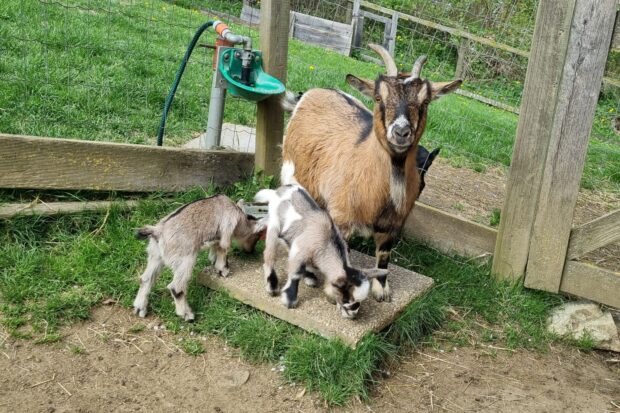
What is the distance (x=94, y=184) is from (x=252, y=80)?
126 centimetres

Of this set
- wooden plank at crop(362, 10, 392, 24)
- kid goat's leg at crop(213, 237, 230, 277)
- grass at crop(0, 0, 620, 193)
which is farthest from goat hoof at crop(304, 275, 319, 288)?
wooden plank at crop(362, 10, 392, 24)

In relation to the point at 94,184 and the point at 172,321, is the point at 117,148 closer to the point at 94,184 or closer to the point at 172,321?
the point at 94,184

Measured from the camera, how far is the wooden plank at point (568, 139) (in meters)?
3.48

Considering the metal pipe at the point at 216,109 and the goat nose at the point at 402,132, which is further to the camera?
the metal pipe at the point at 216,109

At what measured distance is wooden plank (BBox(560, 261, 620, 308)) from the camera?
12.4ft

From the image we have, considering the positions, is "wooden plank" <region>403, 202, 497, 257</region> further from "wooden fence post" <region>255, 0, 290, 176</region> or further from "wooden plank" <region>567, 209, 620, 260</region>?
"wooden fence post" <region>255, 0, 290, 176</region>

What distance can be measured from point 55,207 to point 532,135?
300 centimetres

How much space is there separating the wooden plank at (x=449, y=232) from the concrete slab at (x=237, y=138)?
156 cm

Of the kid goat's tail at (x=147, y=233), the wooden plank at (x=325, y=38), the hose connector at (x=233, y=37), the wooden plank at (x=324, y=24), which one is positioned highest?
the wooden plank at (x=324, y=24)

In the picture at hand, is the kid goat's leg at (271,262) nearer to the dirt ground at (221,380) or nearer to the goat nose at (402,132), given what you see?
the dirt ground at (221,380)

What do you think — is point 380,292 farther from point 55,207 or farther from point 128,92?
point 128,92

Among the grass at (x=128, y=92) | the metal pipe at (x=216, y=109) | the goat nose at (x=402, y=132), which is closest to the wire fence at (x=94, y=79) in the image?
the grass at (x=128, y=92)

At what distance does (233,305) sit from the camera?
3.55m

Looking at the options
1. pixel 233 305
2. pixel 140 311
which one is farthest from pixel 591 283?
pixel 140 311
